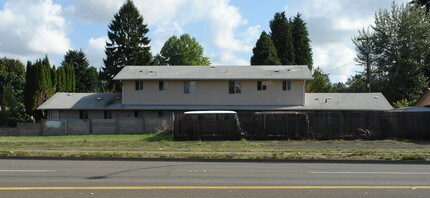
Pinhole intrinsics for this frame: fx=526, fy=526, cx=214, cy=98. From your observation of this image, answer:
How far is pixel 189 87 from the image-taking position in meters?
46.7

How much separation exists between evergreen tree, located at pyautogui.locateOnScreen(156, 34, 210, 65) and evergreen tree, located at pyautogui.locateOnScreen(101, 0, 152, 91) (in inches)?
725

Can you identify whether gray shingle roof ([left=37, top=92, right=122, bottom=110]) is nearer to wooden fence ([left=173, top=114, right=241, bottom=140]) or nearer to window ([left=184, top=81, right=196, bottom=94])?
window ([left=184, top=81, right=196, bottom=94])

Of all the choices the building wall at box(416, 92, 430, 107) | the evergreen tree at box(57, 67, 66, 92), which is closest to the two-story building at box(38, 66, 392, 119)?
the building wall at box(416, 92, 430, 107)

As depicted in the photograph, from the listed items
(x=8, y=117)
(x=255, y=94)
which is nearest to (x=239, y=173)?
(x=255, y=94)

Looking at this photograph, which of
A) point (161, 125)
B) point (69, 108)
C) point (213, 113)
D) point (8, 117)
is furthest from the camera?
point (8, 117)

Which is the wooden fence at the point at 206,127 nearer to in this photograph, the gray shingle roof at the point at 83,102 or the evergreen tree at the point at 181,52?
the gray shingle roof at the point at 83,102

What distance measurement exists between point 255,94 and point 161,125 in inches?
392

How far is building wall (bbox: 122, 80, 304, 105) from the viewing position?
46.0 meters

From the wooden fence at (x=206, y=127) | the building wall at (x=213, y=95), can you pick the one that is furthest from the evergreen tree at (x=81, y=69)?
the wooden fence at (x=206, y=127)

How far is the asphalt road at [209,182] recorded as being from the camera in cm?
1003

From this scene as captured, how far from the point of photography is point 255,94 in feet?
152

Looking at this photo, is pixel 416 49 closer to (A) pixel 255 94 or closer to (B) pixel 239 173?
(A) pixel 255 94

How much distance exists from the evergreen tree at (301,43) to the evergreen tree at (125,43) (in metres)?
24.4

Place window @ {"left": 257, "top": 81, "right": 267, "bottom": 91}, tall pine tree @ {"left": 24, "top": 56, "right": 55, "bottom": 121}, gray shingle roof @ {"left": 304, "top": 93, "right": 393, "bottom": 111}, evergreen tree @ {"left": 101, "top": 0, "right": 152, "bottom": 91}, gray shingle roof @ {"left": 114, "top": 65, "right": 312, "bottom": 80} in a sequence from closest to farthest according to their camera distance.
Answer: gray shingle roof @ {"left": 304, "top": 93, "right": 393, "bottom": 111} → gray shingle roof @ {"left": 114, "top": 65, "right": 312, "bottom": 80} → window @ {"left": 257, "top": 81, "right": 267, "bottom": 91} → tall pine tree @ {"left": 24, "top": 56, "right": 55, "bottom": 121} → evergreen tree @ {"left": 101, "top": 0, "right": 152, "bottom": 91}
